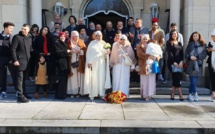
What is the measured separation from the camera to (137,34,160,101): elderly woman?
25.1 feet

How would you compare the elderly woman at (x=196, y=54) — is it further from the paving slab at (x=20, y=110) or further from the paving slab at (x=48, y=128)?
the paving slab at (x=20, y=110)

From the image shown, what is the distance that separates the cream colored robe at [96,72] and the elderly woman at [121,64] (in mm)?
216

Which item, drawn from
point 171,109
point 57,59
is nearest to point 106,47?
point 57,59

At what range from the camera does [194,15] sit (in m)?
9.92

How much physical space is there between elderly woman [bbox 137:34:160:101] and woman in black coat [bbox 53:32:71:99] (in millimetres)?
2096

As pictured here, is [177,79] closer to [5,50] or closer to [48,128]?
[48,128]

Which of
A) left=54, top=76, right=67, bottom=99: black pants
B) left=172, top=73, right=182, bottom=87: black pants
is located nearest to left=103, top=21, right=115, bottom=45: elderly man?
left=54, top=76, right=67, bottom=99: black pants

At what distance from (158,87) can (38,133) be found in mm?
5025

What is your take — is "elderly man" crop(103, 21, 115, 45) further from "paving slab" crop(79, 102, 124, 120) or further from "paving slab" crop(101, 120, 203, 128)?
"paving slab" crop(101, 120, 203, 128)

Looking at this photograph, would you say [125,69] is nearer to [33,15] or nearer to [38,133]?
[38,133]

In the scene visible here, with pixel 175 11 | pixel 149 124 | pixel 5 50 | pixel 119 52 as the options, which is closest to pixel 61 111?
pixel 149 124

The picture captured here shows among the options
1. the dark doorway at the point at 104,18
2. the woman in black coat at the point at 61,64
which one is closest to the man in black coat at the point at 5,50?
the woman in black coat at the point at 61,64

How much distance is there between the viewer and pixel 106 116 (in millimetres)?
6090

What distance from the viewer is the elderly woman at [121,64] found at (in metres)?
7.87
